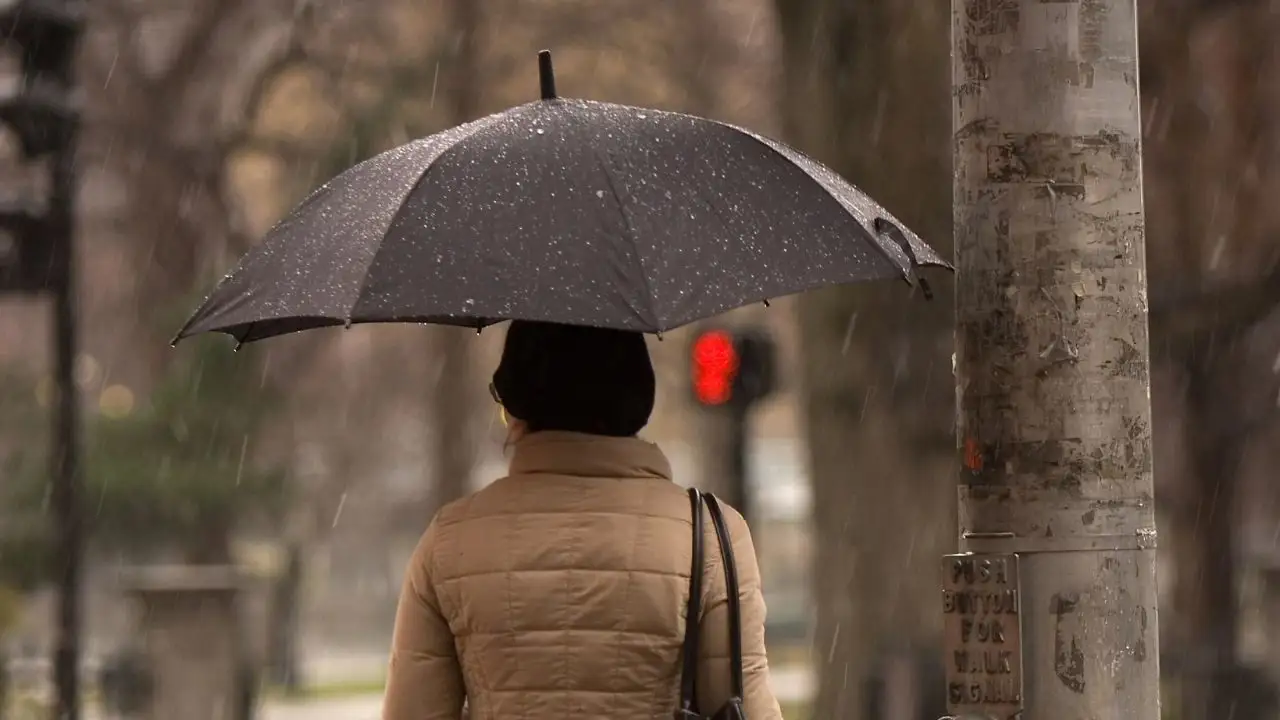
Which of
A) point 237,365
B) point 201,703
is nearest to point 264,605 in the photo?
point 237,365

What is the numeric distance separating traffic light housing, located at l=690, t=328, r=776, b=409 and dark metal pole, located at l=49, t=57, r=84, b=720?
15.8 ft

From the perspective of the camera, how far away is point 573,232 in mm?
3723

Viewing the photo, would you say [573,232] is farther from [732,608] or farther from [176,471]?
[176,471]

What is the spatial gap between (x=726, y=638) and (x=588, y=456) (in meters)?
0.38

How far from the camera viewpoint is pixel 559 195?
3.78 m

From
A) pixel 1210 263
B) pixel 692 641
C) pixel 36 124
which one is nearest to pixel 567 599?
pixel 692 641

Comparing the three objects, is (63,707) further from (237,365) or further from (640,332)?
(237,365)

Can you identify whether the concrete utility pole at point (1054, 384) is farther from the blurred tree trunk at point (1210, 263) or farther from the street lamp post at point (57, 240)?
the blurred tree trunk at point (1210, 263)

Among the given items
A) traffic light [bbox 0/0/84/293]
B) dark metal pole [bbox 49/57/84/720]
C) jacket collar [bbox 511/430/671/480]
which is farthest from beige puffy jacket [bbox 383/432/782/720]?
traffic light [bbox 0/0/84/293]

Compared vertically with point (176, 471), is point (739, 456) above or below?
above

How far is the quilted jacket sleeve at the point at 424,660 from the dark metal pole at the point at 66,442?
5477mm

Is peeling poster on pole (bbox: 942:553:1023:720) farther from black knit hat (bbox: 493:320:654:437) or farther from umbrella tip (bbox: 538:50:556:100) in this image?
umbrella tip (bbox: 538:50:556:100)

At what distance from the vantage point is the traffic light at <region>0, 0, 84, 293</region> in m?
8.80

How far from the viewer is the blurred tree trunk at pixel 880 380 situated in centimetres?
1058
